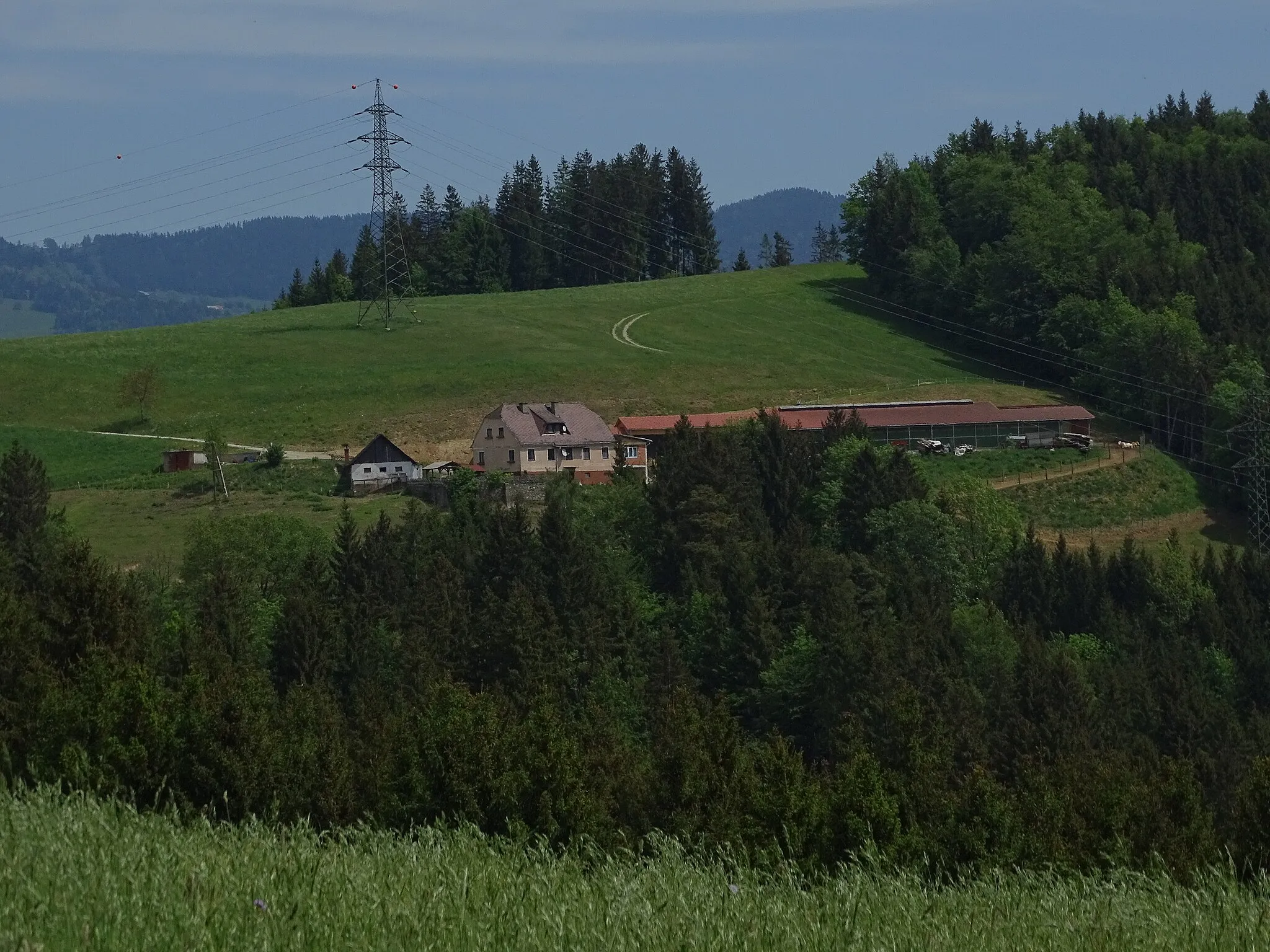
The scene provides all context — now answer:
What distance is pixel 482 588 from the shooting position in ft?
269

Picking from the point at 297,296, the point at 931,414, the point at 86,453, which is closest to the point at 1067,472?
the point at 931,414

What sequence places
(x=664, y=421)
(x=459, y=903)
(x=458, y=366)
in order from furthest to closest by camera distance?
(x=458, y=366) < (x=664, y=421) < (x=459, y=903)

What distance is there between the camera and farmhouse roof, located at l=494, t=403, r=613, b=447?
99000mm

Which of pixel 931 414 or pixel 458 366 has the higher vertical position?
pixel 458 366

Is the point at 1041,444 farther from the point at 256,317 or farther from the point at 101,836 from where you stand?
the point at 101,836

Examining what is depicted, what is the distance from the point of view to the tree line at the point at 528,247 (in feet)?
578

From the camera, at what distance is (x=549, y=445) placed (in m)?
99.0

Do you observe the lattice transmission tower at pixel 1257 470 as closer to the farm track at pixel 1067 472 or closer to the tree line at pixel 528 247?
the farm track at pixel 1067 472

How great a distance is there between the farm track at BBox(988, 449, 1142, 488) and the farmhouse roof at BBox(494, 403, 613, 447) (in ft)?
77.1

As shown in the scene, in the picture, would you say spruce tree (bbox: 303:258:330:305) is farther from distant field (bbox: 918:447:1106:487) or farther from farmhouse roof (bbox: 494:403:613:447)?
distant field (bbox: 918:447:1106:487)

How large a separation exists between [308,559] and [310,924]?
2644 inches

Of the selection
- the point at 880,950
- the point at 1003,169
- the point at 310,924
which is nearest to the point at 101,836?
the point at 310,924

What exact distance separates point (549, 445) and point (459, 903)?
8570 cm

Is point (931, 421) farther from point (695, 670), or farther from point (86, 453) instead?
point (86, 453)
